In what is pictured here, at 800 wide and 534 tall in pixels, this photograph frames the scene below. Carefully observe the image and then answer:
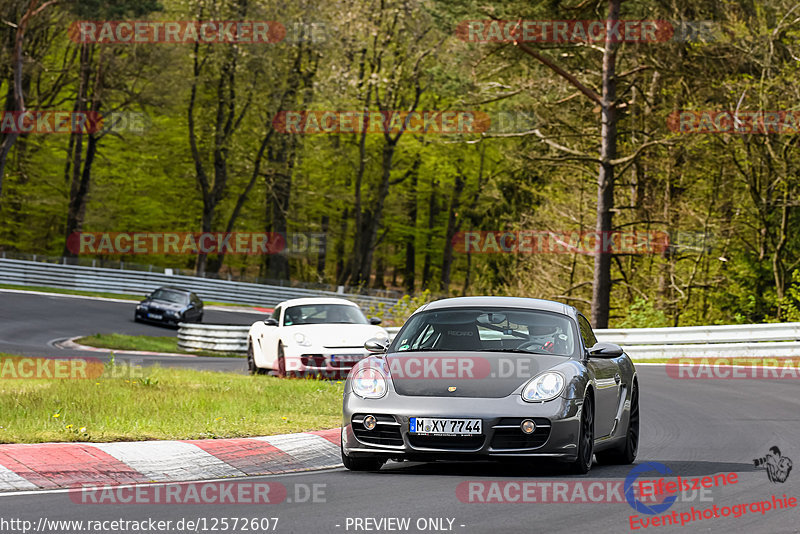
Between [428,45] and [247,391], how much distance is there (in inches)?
1723

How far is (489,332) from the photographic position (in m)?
9.98

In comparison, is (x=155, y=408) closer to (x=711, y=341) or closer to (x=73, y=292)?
(x=711, y=341)

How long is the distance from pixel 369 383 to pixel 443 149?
58690 mm

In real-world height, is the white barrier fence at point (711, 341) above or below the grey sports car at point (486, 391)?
below

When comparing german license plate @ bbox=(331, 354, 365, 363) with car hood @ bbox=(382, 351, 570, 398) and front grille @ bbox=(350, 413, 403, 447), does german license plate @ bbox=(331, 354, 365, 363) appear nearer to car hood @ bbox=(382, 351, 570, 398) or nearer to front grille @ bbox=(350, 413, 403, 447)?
car hood @ bbox=(382, 351, 570, 398)

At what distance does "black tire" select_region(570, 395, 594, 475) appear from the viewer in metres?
8.81

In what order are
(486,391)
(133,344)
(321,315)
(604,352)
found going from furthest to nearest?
(133,344) → (321,315) → (604,352) → (486,391)

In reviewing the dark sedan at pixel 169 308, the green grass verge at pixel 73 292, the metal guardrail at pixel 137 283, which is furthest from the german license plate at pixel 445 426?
the green grass verge at pixel 73 292

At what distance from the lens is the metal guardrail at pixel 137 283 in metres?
50.3

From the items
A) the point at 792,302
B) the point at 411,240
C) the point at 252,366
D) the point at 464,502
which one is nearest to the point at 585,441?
the point at 464,502

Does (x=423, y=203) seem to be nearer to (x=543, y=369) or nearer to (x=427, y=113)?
(x=427, y=113)

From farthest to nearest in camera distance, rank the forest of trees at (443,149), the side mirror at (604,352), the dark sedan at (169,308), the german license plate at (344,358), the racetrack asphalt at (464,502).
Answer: the dark sedan at (169,308) → the forest of trees at (443,149) → the german license plate at (344,358) → the side mirror at (604,352) → the racetrack asphalt at (464,502)

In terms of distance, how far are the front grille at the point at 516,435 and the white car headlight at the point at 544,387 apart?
207mm

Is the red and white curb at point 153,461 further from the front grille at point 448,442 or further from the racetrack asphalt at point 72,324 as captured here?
the racetrack asphalt at point 72,324
